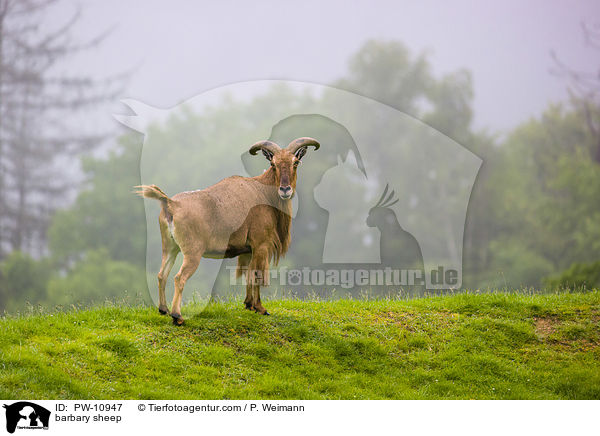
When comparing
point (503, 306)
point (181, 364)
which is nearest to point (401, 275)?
point (503, 306)

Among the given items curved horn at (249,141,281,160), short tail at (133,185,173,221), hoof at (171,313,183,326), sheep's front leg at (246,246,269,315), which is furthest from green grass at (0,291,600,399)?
curved horn at (249,141,281,160)

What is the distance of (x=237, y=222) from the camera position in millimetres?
12375

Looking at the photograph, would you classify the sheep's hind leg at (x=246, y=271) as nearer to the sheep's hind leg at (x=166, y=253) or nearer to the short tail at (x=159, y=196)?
the sheep's hind leg at (x=166, y=253)

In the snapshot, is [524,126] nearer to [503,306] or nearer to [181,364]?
[503,306]

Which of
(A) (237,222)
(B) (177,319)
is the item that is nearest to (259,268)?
(A) (237,222)

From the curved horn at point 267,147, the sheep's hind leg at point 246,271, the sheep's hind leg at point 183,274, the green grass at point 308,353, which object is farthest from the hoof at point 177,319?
the curved horn at point 267,147

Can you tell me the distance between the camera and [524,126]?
49156 mm

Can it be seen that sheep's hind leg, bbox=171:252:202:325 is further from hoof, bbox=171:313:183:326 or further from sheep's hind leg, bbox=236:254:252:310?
sheep's hind leg, bbox=236:254:252:310

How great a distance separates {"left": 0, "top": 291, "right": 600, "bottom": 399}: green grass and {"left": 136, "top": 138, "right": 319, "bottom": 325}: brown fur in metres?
0.93

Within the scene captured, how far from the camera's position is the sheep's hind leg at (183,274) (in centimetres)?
A: 1119

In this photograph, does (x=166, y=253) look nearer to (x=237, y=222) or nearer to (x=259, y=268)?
(x=237, y=222)

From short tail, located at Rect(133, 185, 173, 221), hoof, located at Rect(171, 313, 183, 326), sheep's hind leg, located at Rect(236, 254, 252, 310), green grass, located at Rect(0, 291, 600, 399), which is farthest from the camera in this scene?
sheep's hind leg, located at Rect(236, 254, 252, 310)

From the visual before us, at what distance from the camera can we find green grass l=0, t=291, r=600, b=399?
10.1m
